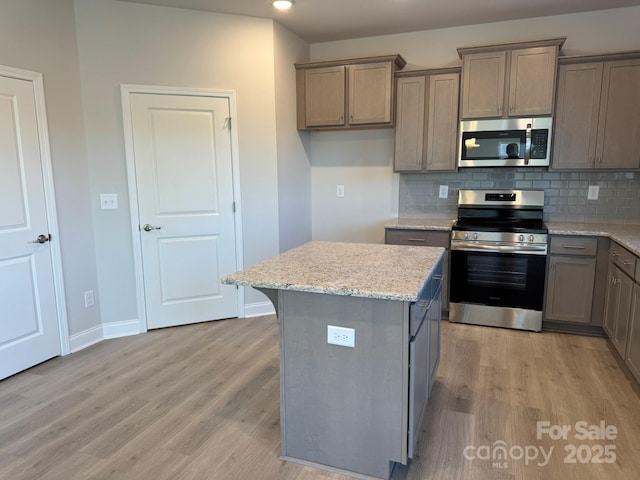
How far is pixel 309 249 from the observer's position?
8.45ft

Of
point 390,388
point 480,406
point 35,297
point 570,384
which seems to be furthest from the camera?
point 35,297

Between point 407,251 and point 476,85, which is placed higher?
point 476,85

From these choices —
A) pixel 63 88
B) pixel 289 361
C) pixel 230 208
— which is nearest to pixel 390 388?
pixel 289 361

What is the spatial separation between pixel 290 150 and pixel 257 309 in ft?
5.25

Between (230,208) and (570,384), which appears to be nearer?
(570,384)

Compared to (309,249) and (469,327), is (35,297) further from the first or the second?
(469,327)

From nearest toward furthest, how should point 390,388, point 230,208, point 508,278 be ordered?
point 390,388 < point 508,278 < point 230,208

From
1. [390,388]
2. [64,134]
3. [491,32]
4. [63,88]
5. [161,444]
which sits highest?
[491,32]

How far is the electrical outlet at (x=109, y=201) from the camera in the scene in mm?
3471

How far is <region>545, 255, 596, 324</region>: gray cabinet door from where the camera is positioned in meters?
3.41

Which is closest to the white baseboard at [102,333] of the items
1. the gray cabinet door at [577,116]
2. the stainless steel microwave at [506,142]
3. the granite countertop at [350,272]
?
the granite countertop at [350,272]

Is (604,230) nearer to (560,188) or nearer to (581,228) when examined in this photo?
(581,228)

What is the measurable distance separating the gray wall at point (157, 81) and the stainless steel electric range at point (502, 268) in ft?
5.83

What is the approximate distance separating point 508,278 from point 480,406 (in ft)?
4.75
